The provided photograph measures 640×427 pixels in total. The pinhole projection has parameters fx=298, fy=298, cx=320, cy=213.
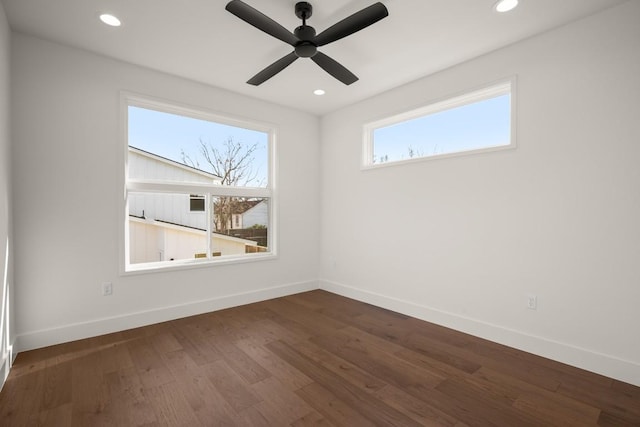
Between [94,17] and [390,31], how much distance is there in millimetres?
2398

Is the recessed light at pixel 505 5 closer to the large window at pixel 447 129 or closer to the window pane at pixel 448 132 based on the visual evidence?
the large window at pixel 447 129

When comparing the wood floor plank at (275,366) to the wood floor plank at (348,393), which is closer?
the wood floor plank at (348,393)

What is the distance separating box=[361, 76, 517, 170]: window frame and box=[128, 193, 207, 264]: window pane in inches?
92.4

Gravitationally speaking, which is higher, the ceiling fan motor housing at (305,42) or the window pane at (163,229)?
the ceiling fan motor housing at (305,42)

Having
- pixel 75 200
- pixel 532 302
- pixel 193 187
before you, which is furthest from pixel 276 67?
pixel 532 302

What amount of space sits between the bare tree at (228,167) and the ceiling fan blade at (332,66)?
1.89 meters

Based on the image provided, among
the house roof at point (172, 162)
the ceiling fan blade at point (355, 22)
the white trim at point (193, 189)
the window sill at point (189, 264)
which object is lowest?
the window sill at point (189, 264)

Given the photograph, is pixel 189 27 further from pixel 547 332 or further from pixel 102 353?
pixel 547 332

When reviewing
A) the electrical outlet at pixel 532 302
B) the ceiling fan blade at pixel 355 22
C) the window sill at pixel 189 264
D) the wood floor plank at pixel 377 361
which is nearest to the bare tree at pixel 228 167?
the window sill at pixel 189 264

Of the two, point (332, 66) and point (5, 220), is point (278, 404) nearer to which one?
point (5, 220)

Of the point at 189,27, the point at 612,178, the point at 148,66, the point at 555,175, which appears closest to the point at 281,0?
the point at 189,27

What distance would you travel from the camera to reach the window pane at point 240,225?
3871mm

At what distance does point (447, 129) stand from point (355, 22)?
5.94 feet

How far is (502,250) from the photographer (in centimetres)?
281
